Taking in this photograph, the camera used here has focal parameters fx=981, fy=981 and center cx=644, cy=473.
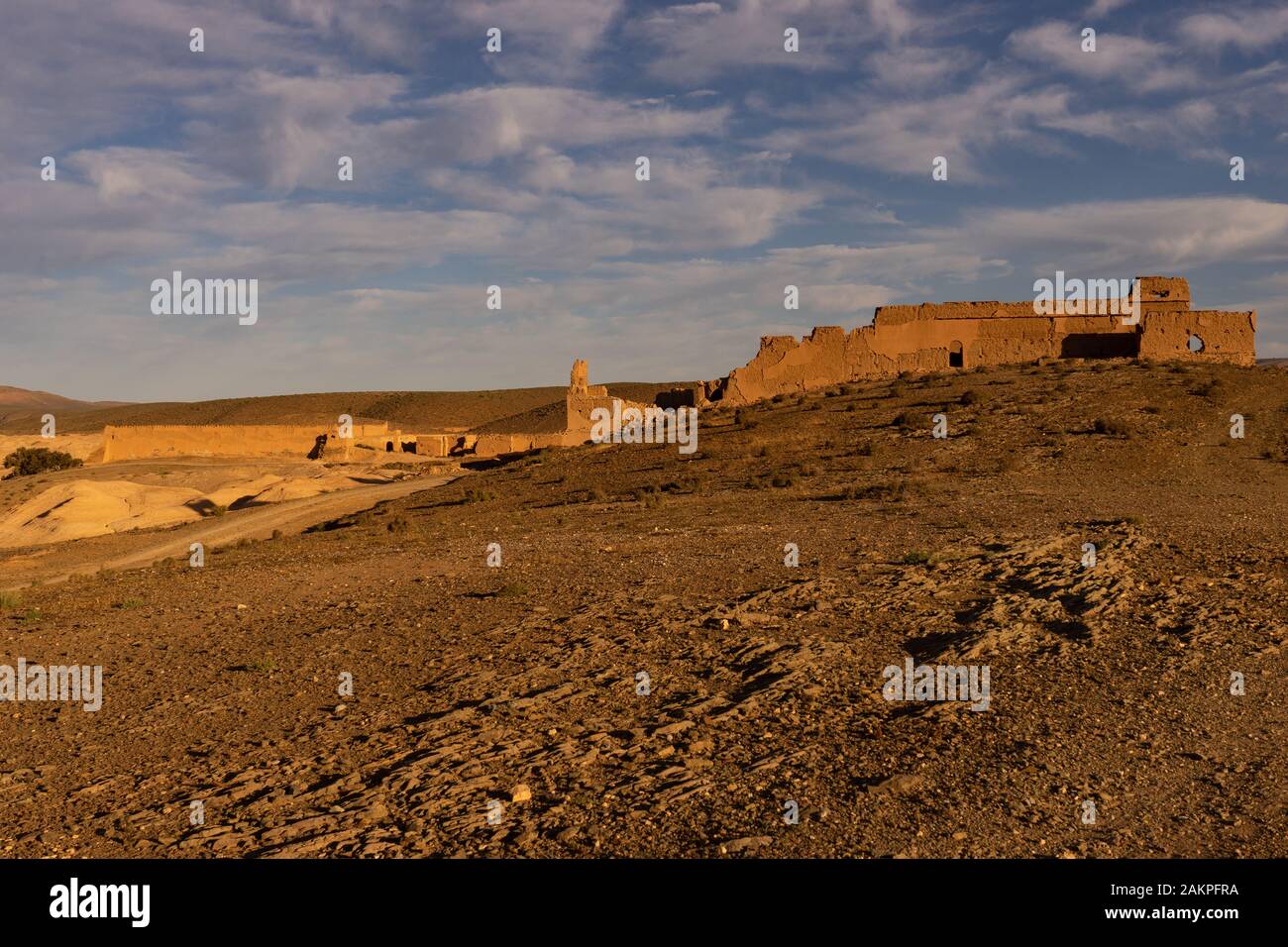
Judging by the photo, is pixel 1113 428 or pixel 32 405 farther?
pixel 32 405

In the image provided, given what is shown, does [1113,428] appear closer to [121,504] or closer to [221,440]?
[121,504]

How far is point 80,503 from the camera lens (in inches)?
1233

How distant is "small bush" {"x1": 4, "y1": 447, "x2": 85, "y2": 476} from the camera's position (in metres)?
47.1

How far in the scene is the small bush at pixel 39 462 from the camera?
1853 inches

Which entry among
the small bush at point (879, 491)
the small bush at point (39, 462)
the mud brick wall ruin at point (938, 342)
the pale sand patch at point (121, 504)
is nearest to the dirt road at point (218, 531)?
the pale sand patch at point (121, 504)

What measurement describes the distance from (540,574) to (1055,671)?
21.9ft

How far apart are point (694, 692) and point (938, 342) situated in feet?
91.5

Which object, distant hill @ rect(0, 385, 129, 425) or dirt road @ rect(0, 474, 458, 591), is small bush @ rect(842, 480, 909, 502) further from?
distant hill @ rect(0, 385, 129, 425)

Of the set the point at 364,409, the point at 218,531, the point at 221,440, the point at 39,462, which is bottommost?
the point at 218,531

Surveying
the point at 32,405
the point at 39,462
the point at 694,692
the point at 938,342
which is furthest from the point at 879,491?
the point at 32,405

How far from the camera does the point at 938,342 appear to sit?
3297 centimetres

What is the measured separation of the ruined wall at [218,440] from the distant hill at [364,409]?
46453 millimetres

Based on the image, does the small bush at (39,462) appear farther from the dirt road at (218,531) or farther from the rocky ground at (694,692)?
the rocky ground at (694,692)
